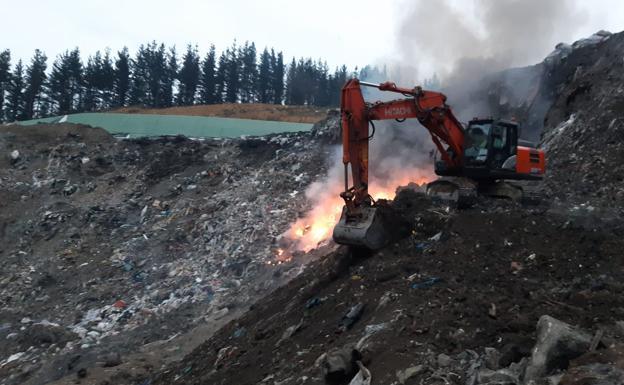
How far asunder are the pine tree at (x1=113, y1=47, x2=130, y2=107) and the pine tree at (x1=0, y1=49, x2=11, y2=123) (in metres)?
7.95

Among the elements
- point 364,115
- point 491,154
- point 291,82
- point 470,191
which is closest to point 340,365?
point 364,115

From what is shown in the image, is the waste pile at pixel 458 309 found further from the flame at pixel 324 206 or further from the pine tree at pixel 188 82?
the pine tree at pixel 188 82

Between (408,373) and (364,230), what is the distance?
364 cm

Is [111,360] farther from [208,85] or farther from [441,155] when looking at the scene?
[208,85]

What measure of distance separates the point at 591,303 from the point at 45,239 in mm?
→ 15873

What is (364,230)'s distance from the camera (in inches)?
330

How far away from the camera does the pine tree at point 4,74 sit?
142 ft

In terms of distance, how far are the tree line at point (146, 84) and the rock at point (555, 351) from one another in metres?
46.8

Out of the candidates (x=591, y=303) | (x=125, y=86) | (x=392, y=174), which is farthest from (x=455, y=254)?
(x=125, y=86)

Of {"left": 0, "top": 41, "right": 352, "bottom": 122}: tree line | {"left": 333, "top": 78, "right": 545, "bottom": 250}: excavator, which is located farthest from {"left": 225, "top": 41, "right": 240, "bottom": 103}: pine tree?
{"left": 333, "top": 78, "right": 545, "bottom": 250}: excavator

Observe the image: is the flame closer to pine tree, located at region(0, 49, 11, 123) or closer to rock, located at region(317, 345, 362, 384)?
rock, located at region(317, 345, 362, 384)

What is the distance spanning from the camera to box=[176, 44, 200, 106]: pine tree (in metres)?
49.5

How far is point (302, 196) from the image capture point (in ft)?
53.4

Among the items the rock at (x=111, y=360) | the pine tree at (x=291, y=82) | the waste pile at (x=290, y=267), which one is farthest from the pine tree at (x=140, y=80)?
the rock at (x=111, y=360)
